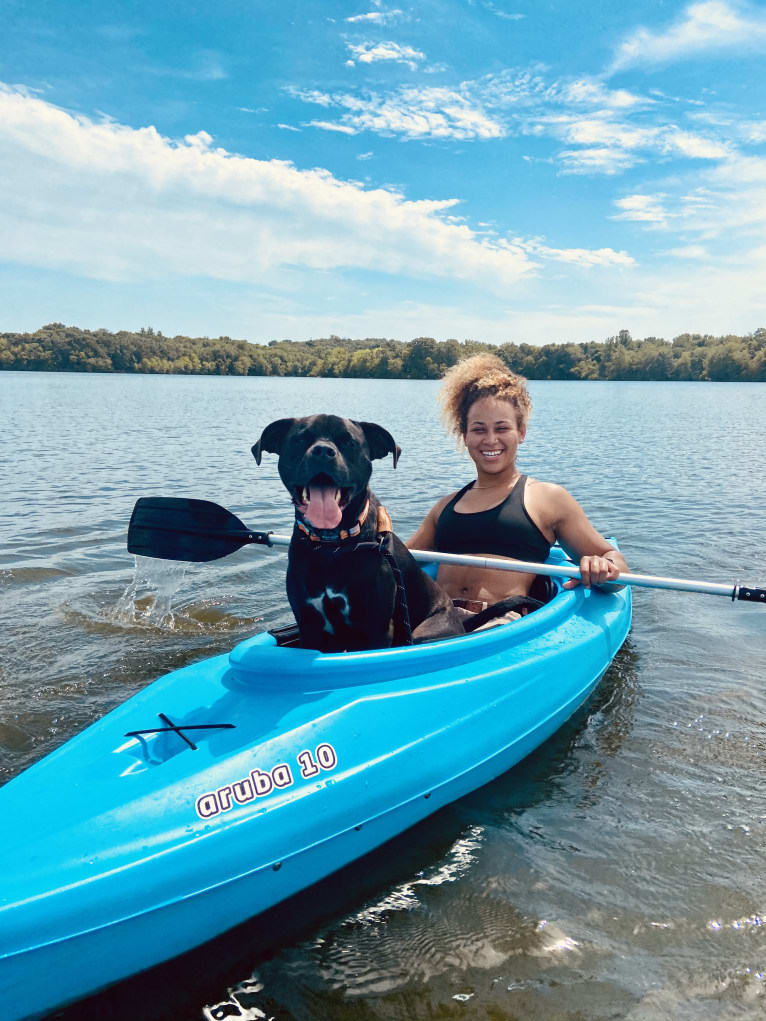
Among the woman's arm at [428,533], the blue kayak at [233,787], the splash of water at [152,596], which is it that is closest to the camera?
the blue kayak at [233,787]

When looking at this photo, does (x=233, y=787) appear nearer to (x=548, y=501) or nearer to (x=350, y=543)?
(x=350, y=543)

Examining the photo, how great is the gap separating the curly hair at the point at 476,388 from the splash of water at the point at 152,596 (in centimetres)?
275

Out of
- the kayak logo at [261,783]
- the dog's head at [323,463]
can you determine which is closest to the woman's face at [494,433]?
the dog's head at [323,463]

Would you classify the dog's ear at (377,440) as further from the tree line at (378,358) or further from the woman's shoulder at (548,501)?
the tree line at (378,358)

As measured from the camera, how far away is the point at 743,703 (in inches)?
175

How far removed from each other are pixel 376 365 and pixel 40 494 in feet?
275

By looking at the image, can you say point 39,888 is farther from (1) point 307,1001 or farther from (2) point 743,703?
(2) point 743,703

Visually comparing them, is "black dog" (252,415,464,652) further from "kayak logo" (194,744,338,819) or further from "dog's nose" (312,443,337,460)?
"kayak logo" (194,744,338,819)

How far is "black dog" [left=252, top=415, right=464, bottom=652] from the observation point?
2918mm

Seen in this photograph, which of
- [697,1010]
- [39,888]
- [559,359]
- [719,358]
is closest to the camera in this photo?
[39,888]

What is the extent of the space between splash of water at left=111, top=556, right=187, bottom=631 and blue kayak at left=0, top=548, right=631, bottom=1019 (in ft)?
9.06

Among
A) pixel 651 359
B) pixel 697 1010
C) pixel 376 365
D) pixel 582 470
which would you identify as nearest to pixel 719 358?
pixel 651 359

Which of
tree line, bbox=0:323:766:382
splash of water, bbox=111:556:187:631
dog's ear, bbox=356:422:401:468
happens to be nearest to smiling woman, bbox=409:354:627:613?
dog's ear, bbox=356:422:401:468

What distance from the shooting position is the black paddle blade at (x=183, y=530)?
172 inches
